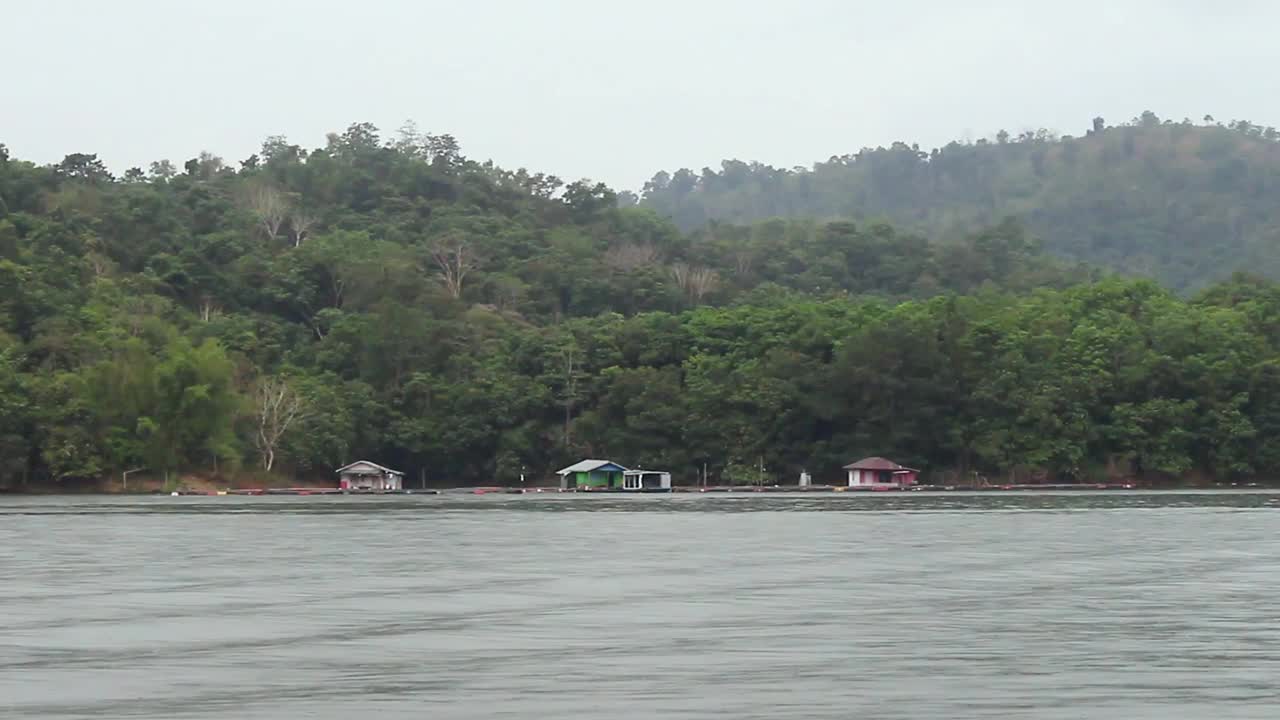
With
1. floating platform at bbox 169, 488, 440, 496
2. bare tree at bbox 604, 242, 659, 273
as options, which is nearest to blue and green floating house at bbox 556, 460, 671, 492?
floating platform at bbox 169, 488, 440, 496

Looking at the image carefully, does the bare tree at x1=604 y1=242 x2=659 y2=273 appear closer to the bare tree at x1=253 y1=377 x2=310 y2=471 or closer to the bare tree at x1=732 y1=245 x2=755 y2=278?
the bare tree at x1=732 y1=245 x2=755 y2=278

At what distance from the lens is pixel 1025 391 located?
9875cm

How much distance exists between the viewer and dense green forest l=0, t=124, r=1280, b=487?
9625cm

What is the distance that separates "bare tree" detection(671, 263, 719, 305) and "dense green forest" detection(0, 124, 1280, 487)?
28.3 feet

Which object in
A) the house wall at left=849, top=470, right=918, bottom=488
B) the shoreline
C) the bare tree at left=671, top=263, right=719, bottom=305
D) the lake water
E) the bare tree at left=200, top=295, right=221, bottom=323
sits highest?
the bare tree at left=671, top=263, right=719, bottom=305

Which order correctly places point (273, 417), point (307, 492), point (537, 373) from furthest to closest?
point (537, 373), point (273, 417), point (307, 492)

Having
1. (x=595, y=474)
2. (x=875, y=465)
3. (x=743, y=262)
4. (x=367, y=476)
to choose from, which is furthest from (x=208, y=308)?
(x=743, y=262)

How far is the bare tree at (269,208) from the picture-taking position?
15625cm

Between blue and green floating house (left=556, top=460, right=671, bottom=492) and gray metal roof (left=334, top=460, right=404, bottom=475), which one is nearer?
blue and green floating house (left=556, top=460, right=671, bottom=492)

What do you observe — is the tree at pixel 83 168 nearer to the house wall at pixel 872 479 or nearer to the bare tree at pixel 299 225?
the bare tree at pixel 299 225

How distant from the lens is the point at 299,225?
513 ft

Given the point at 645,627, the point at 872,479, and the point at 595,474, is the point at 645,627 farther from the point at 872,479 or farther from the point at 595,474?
the point at 595,474

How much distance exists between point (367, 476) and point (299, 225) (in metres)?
57.8

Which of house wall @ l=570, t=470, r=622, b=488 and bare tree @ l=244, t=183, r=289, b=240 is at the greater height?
bare tree @ l=244, t=183, r=289, b=240
